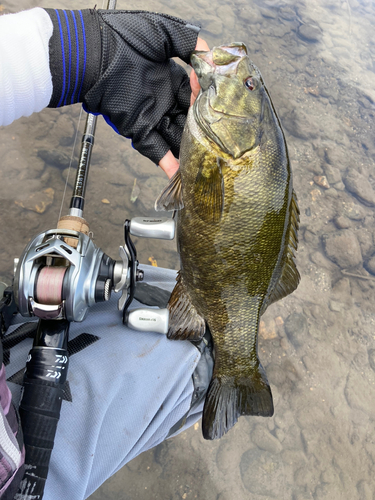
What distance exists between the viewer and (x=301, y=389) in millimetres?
2967

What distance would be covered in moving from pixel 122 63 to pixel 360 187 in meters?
3.53

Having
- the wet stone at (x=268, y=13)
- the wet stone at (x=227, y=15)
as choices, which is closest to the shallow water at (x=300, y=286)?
the wet stone at (x=227, y=15)

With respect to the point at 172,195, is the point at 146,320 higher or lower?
lower

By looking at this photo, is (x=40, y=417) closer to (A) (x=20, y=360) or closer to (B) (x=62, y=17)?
(A) (x=20, y=360)

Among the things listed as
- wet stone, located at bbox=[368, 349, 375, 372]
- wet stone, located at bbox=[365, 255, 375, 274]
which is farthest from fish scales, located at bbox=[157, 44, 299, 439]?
wet stone, located at bbox=[365, 255, 375, 274]

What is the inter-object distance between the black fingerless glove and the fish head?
30 centimetres

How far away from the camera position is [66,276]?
3.84ft

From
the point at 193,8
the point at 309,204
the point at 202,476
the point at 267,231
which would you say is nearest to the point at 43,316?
the point at 267,231

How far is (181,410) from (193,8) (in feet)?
17.6

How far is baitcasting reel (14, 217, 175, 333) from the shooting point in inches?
45.4

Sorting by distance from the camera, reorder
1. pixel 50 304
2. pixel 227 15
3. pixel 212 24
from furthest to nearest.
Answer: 1. pixel 227 15
2. pixel 212 24
3. pixel 50 304

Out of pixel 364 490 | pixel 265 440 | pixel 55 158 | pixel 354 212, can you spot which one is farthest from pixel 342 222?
pixel 55 158

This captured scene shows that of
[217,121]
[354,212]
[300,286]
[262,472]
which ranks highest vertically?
[217,121]

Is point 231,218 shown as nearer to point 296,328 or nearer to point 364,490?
point 296,328
